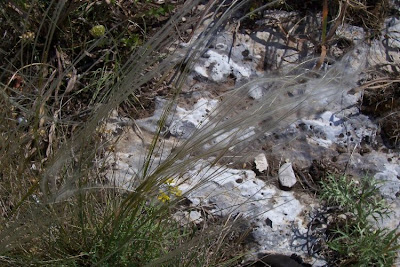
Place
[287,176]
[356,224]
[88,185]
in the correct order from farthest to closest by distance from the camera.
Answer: [287,176]
[356,224]
[88,185]

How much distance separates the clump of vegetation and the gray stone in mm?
139

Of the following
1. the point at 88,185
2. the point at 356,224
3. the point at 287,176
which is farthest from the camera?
the point at 287,176

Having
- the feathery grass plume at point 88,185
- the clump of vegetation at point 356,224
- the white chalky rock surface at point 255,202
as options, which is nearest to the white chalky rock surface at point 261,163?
the white chalky rock surface at point 255,202

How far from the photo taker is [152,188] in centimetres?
155

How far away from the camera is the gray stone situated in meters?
2.41

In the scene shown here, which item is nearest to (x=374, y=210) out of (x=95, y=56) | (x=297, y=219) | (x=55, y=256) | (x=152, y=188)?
(x=297, y=219)

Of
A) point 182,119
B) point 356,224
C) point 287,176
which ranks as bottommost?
point 356,224

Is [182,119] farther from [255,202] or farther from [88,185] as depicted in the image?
[88,185]

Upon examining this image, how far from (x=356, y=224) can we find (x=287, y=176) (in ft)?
1.21

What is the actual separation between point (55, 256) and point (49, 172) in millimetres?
424

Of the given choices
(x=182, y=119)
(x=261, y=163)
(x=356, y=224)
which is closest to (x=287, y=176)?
(x=261, y=163)

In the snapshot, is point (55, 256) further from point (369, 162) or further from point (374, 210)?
point (369, 162)

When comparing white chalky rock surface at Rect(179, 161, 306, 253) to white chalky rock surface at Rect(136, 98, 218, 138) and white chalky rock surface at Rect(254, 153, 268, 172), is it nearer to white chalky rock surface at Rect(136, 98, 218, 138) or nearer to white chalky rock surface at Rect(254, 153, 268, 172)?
white chalky rock surface at Rect(254, 153, 268, 172)

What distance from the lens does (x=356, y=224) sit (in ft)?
7.36
